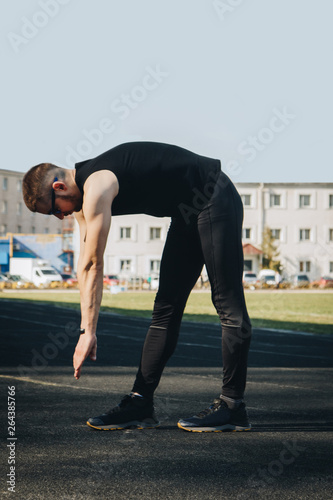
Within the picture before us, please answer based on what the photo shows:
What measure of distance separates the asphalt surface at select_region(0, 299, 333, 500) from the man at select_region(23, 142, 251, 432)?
0.21 m

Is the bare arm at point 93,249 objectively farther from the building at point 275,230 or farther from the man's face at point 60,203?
the building at point 275,230

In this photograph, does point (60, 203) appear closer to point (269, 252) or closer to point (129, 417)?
point (129, 417)

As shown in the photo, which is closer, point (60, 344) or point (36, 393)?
point (36, 393)

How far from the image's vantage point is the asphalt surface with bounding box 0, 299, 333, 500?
2.41 metres

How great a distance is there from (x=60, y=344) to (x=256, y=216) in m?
56.6

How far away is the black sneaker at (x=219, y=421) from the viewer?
3.40 metres

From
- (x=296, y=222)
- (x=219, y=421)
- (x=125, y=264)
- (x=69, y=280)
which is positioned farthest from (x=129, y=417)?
(x=296, y=222)

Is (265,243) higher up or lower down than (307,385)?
higher up

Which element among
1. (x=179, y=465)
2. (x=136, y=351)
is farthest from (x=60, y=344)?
(x=179, y=465)

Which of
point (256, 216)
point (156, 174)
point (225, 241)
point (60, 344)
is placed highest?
point (256, 216)

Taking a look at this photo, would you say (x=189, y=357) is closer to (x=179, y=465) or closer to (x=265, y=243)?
(x=179, y=465)

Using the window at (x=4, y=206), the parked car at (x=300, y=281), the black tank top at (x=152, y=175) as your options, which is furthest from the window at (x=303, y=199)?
the black tank top at (x=152, y=175)

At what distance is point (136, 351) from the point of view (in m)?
7.75

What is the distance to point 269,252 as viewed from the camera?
2370 inches
